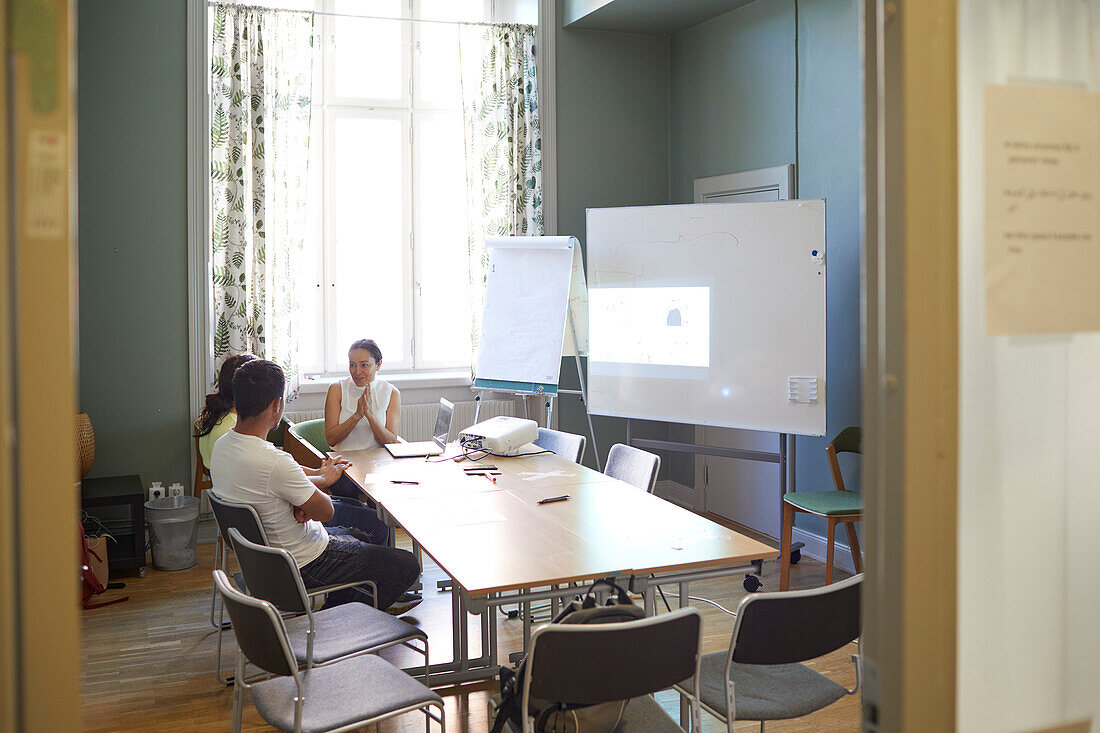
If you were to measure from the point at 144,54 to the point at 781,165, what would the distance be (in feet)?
12.6

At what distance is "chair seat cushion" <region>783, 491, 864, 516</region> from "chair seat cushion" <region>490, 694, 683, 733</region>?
217 cm

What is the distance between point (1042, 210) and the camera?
1126mm

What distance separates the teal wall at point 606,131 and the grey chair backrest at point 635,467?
7.78ft

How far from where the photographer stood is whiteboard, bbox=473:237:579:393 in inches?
223

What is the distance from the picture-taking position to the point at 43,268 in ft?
2.74

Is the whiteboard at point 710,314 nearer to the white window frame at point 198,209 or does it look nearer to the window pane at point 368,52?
the window pane at point 368,52

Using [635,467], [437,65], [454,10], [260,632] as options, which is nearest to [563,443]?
[635,467]

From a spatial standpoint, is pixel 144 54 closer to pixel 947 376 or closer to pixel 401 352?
pixel 401 352

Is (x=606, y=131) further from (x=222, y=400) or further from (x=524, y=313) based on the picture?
(x=222, y=400)

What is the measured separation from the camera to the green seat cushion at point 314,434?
16.3 ft

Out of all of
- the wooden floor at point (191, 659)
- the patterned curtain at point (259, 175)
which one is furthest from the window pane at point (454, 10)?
the wooden floor at point (191, 659)

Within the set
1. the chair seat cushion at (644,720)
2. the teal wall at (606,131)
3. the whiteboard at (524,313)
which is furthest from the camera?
the teal wall at (606,131)

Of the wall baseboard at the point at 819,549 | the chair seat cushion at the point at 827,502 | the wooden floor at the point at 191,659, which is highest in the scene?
the chair seat cushion at the point at 827,502

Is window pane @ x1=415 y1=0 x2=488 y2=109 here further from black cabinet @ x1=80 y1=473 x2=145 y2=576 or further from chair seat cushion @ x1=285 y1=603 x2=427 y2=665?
chair seat cushion @ x1=285 y1=603 x2=427 y2=665
